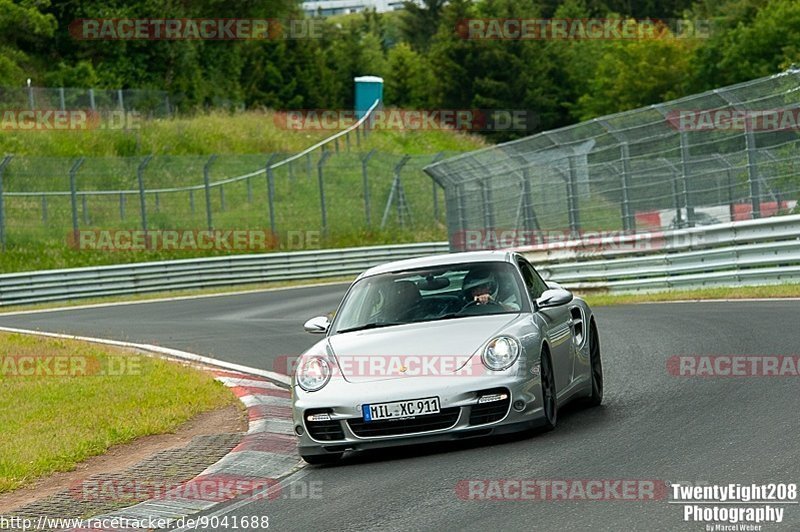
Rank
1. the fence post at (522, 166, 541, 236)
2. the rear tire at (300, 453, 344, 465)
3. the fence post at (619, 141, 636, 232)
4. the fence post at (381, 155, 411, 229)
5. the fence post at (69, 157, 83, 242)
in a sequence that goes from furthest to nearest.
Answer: the fence post at (381, 155, 411, 229) < the fence post at (69, 157, 83, 242) < the fence post at (522, 166, 541, 236) < the fence post at (619, 141, 636, 232) < the rear tire at (300, 453, 344, 465)

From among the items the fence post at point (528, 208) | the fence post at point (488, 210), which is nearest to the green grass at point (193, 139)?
the fence post at point (488, 210)

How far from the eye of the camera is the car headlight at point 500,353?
8.58 m

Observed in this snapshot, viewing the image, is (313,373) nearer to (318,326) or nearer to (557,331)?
(318,326)

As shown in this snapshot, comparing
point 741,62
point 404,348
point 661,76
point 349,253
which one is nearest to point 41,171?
point 349,253

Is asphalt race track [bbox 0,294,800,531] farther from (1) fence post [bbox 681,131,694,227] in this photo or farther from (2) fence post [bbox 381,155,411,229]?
(2) fence post [bbox 381,155,411,229]

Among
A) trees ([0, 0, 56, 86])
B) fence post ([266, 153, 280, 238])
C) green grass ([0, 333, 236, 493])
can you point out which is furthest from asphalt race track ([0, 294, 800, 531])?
trees ([0, 0, 56, 86])

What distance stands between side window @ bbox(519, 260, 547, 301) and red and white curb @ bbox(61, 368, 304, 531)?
6.60 feet

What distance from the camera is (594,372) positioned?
399 inches

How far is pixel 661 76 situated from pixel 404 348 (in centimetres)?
7949

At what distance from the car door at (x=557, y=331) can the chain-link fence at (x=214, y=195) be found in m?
23.7

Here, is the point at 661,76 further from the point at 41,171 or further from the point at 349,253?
the point at 41,171

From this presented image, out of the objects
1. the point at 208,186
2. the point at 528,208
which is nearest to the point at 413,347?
the point at 528,208

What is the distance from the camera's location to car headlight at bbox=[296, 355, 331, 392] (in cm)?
880

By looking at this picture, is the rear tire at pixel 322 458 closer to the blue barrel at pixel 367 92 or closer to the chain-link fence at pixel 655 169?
the chain-link fence at pixel 655 169
